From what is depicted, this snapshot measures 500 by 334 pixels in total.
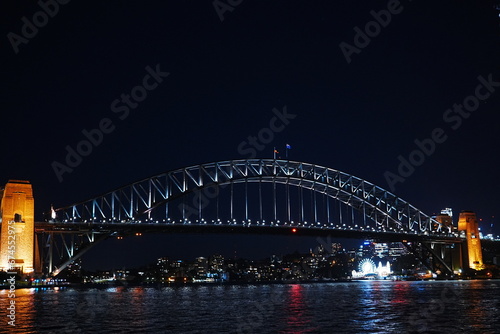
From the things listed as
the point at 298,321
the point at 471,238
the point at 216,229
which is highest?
the point at 216,229

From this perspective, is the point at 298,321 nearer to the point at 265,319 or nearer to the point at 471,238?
the point at 265,319

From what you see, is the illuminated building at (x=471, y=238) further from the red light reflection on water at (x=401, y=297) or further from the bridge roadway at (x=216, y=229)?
the red light reflection on water at (x=401, y=297)

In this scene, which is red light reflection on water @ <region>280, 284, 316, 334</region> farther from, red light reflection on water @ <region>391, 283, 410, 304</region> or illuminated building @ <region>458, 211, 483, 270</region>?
illuminated building @ <region>458, 211, 483, 270</region>

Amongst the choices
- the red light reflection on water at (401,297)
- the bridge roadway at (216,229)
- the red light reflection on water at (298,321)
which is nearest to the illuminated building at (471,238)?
the bridge roadway at (216,229)

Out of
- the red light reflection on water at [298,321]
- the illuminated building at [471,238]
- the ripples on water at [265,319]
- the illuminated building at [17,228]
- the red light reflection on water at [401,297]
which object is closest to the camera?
the red light reflection on water at [298,321]

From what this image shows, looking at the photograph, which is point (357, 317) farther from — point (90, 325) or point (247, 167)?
point (247, 167)

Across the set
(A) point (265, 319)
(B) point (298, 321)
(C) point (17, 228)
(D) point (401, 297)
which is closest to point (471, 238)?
(D) point (401, 297)
